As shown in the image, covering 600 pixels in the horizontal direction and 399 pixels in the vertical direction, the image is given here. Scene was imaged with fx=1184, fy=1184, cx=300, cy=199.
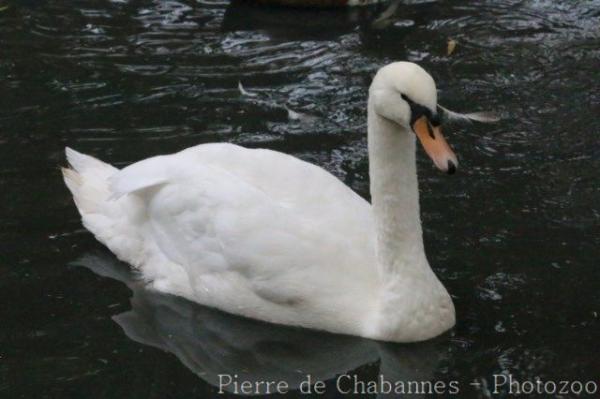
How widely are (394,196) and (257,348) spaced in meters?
1.04

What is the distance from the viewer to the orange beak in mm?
5402

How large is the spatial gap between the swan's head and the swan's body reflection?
3.37ft

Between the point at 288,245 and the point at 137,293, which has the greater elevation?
the point at 288,245

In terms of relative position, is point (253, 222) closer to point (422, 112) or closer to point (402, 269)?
point (402, 269)

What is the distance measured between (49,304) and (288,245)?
1376mm

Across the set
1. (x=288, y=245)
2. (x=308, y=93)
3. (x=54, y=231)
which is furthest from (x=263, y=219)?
(x=308, y=93)

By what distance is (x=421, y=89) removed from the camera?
5.39 m

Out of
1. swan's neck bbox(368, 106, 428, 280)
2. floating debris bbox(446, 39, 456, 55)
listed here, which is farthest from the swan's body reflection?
floating debris bbox(446, 39, 456, 55)

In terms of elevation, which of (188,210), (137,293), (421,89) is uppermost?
(421,89)

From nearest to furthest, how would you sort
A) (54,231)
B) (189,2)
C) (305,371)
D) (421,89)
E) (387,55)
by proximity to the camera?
(421,89), (305,371), (54,231), (387,55), (189,2)

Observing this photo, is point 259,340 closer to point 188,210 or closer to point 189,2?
point 188,210

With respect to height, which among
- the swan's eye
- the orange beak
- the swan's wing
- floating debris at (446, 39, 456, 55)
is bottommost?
floating debris at (446, 39, 456, 55)

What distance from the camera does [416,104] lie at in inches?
213

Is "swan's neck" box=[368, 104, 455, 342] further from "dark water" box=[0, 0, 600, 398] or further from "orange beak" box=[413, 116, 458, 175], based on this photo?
"orange beak" box=[413, 116, 458, 175]
